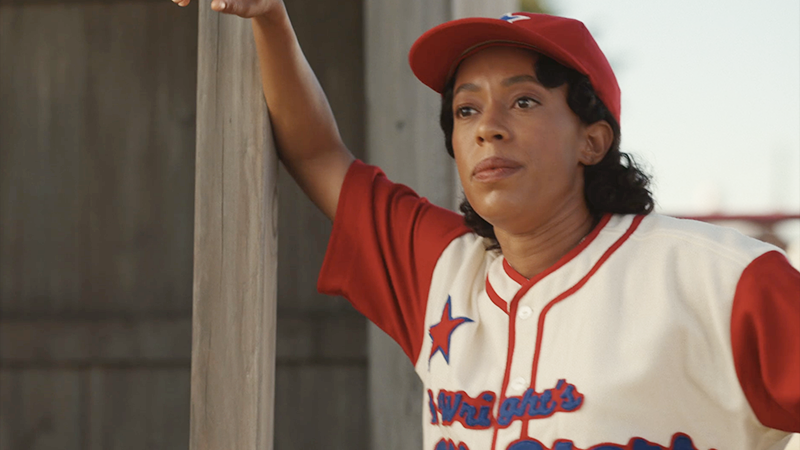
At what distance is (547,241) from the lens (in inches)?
60.7

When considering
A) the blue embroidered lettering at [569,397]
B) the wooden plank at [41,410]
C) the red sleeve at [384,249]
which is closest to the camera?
the blue embroidered lettering at [569,397]

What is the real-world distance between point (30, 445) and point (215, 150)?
→ 4.62 ft

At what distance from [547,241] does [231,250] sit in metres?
0.61

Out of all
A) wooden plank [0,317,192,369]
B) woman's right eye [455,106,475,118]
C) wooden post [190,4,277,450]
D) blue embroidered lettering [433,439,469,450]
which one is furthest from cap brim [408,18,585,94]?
wooden plank [0,317,192,369]

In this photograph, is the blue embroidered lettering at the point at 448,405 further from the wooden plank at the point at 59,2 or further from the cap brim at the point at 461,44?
the wooden plank at the point at 59,2

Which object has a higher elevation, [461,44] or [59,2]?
[59,2]

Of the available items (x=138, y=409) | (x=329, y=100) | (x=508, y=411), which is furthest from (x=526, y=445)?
(x=138, y=409)

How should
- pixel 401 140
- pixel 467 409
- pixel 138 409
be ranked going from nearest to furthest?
pixel 467 409 → pixel 401 140 → pixel 138 409

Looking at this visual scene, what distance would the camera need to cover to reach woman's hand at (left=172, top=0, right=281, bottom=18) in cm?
145

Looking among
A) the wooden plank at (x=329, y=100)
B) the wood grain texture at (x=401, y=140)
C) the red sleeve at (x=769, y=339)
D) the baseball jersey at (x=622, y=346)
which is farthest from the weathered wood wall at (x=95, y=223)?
the red sleeve at (x=769, y=339)

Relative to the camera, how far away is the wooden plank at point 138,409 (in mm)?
2379

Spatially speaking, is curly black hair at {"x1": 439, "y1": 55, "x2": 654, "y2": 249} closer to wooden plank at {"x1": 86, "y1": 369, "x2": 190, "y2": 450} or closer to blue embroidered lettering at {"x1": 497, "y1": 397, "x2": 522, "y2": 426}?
blue embroidered lettering at {"x1": 497, "y1": 397, "x2": 522, "y2": 426}

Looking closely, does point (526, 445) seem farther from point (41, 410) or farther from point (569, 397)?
point (41, 410)

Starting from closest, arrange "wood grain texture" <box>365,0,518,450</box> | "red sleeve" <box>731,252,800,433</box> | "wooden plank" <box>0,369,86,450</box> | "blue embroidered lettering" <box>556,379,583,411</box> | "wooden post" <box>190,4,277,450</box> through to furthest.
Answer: "red sleeve" <box>731,252,800,433</box> → "blue embroidered lettering" <box>556,379,583,411</box> → "wooden post" <box>190,4,277,450</box> → "wood grain texture" <box>365,0,518,450</box> → "wooden plank" <box>0,369,86,450</box>
